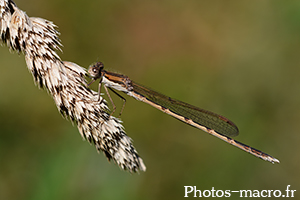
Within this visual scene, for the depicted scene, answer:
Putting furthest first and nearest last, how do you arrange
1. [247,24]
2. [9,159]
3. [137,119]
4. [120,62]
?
[247,24] → [120,62] → [137,119] → [9,159]

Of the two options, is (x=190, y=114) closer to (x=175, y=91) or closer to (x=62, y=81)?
(x=175, y=91)

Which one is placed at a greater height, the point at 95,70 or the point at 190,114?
the point at 190,114

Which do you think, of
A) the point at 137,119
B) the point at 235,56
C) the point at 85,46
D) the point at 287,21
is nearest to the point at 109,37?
the point at 85,46

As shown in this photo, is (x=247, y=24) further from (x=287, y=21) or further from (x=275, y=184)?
(x=275, y=184)

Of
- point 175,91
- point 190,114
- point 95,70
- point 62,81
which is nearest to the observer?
point 62,81

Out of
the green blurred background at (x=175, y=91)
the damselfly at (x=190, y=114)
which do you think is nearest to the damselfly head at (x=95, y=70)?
the damselfly at (x=190, y=114)

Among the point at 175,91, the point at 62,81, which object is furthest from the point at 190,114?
the point at 62,81

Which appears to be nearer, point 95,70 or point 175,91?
point 95,70

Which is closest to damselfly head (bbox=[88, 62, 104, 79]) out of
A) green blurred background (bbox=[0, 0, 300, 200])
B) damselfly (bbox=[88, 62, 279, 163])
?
damselfly (bbox=[88, 62, 279, 163])

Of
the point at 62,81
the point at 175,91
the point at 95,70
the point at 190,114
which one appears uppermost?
the point at 175,91
